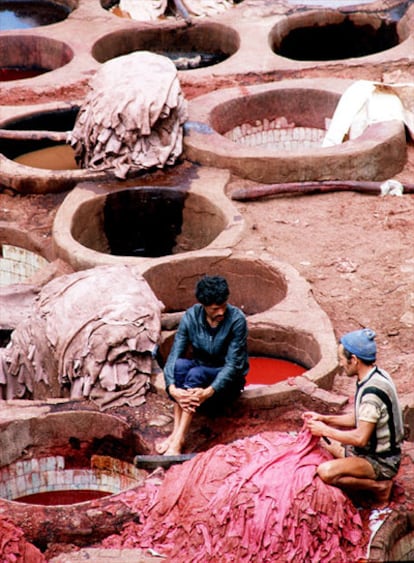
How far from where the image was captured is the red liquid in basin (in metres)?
10.6

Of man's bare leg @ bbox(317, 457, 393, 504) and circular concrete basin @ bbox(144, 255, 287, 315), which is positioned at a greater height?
man's bare leg @ bbox(317, 457, 393, 504)

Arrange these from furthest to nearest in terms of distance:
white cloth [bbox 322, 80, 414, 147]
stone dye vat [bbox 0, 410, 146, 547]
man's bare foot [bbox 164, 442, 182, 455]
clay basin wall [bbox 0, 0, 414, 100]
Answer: clay basin wall [bbox 0, 0, 414, 100] < white cloth [bbox 322, 80, 414, 147] < stone dye vat [bbox 0, 410, 146, 547] < man's bare foot [bbox 164, 442, 182, 455]

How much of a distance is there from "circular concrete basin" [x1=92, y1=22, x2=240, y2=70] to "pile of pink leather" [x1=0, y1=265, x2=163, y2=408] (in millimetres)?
8143

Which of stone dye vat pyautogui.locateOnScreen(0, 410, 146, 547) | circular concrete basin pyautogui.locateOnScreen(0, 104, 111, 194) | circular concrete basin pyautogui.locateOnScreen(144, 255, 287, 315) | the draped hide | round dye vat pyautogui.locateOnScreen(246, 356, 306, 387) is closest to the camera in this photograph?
stone dye vat pyautogui.locateOnScreen(0, 410, 146, 547)

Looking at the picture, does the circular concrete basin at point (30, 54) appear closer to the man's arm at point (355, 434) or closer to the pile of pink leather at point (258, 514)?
the pile of pink leather at point (258, 514)

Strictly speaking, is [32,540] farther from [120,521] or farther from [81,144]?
[81,144]

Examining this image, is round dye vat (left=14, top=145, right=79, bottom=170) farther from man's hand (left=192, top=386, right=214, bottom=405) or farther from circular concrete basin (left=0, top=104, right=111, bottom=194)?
man's hand (left=192, top=386, right=214, bottom=405)

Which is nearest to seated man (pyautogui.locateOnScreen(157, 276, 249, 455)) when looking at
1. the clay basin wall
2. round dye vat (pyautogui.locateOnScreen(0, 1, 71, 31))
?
the clay basin wall

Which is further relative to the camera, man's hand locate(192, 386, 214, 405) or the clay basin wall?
the clay basin wall

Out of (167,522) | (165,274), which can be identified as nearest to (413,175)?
(165,274)

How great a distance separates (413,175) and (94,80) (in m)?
3.77

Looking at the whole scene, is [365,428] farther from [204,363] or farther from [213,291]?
[204,363]

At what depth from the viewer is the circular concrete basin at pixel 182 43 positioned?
747 inches

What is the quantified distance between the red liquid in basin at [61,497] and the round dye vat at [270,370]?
1.74m
